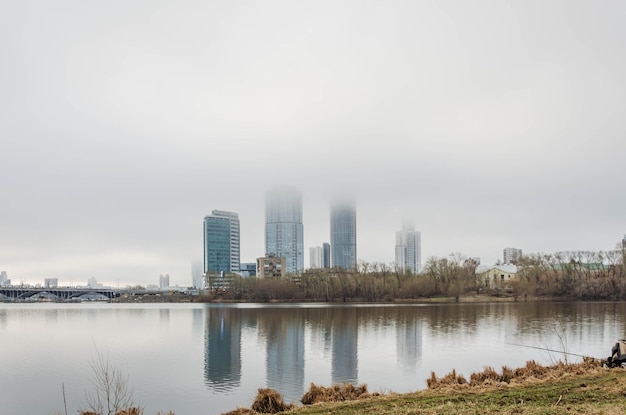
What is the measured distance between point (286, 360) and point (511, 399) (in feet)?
56.3

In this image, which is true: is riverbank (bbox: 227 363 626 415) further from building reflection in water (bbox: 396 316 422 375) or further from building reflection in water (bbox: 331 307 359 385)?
building reflection in water (bbox: 396 316 422 375)

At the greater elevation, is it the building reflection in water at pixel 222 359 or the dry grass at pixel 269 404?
the dry grass at pixel 269 404

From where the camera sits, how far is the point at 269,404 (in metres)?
13.9

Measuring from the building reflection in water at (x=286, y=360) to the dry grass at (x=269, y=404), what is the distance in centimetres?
396

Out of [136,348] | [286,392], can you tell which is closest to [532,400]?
[286,392]

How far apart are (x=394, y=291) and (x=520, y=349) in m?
84.6

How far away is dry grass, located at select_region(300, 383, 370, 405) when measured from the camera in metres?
15.3

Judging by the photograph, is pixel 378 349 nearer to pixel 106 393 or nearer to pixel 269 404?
pixel 106 393

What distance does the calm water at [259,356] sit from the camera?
20219mm

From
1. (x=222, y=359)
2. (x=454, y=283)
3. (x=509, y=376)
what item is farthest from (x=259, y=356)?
(x=454, y=283)

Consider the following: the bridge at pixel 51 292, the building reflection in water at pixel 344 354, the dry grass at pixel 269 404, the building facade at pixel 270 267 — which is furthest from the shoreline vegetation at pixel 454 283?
the dry grass at pixel 269 404

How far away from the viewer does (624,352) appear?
17.8 m

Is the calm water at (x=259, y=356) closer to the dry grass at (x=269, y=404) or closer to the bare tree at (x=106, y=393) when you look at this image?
the bare tree at (x=106, y=393)

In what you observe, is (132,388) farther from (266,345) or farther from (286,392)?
(266,345)
